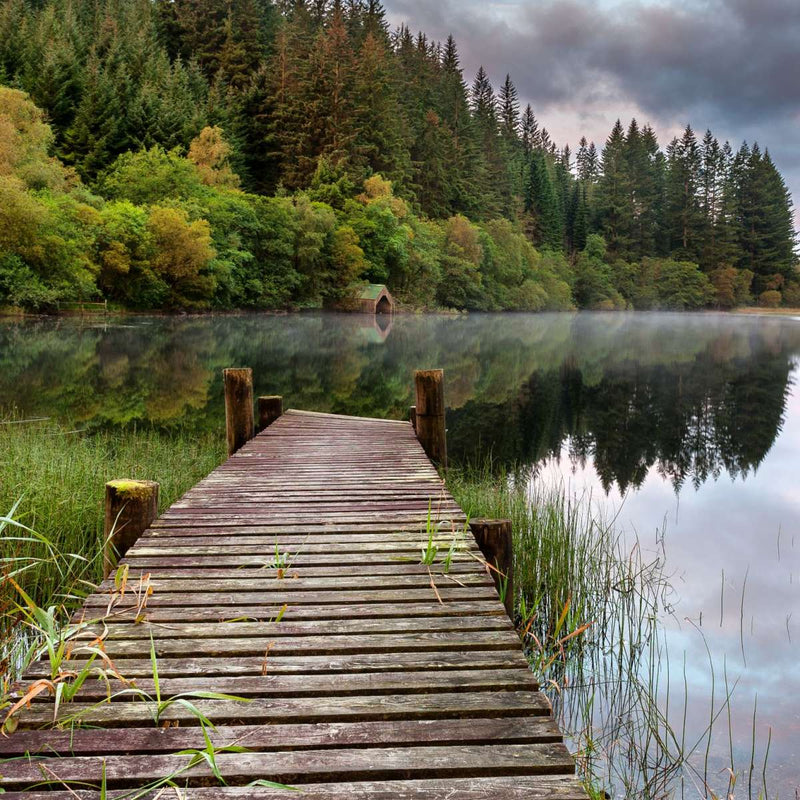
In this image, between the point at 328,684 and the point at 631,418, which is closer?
the point at 328,684

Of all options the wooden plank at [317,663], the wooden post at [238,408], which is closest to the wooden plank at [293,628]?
the wooden plank at [317,663]

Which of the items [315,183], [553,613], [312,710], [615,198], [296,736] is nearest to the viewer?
[296,736]

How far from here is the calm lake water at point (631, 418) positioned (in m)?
4.39

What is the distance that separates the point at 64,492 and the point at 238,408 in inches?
93.6

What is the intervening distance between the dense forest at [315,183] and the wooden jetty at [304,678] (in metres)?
27.2

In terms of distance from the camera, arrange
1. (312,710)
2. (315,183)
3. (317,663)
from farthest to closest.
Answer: (315,183), (317,663), (312,710)

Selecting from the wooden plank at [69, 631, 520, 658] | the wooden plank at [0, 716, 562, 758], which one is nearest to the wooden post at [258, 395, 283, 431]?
the wooden plank at [69, 631, 520, 658]

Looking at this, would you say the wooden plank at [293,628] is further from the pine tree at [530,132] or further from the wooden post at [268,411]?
the pine tree at [530,132]

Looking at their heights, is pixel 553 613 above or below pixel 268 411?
below

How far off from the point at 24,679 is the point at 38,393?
12.5 metres

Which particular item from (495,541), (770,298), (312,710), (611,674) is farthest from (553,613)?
(770,298)

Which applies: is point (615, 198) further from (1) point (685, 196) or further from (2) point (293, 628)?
(2) point (293, 628)

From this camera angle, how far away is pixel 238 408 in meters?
7.56

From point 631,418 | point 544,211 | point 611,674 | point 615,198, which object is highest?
point 615,198
